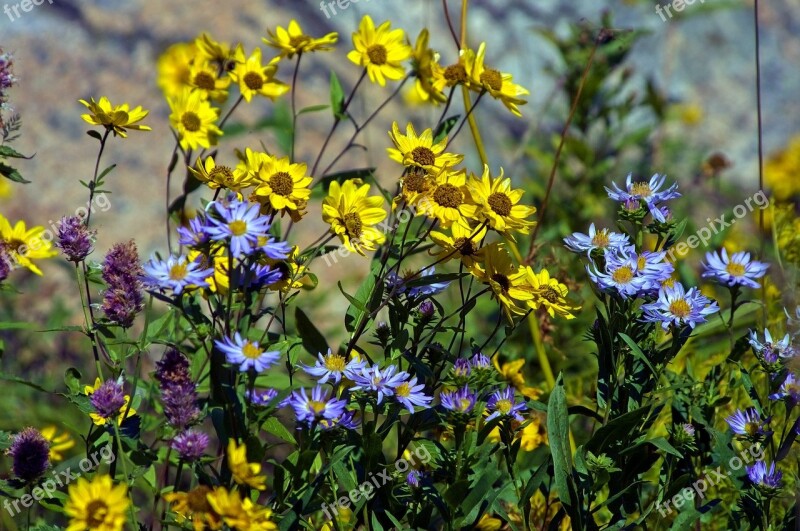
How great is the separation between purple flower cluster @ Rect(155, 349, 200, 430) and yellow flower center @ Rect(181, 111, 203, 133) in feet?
1.85

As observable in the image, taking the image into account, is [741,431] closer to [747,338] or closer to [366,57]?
[747,338]

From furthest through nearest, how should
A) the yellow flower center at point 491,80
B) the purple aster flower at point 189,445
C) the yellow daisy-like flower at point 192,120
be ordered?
the yellow daisy-like flower at point 192,120 < the yellow flower center at point 491,80 < the purple aster flower at point 189,445

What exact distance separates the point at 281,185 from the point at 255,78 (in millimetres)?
475

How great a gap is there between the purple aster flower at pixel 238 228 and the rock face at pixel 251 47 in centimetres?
188

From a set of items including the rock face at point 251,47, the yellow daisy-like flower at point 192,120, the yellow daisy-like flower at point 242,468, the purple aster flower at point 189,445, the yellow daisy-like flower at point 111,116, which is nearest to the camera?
the yellow daisy-like flower at point 242,468

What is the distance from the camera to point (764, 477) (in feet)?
3.97

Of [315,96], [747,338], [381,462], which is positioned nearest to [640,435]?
[747,338]

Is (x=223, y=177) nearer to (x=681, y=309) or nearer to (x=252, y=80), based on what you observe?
(x=252, y=80)

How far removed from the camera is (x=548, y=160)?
2.96 meters

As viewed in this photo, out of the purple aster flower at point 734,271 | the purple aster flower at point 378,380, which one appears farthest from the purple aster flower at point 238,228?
the purple aster flower at point 734,271

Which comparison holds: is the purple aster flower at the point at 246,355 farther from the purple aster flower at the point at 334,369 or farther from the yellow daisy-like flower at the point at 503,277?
the yellow daisy-like flower at the point at 503,277

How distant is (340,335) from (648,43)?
2.28 m

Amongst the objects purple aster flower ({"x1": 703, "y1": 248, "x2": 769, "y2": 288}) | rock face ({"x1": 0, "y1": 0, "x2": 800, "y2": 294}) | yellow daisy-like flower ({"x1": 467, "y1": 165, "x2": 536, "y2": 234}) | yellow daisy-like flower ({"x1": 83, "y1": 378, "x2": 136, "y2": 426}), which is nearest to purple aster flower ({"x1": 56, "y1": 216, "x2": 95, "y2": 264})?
yellow daisy-like flower ({"x1": 83, "y1": 378, "x2": 136, "y2": 426})

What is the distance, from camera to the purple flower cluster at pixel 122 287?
1180mm
